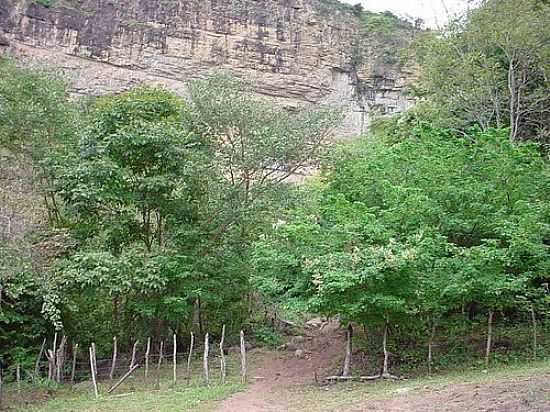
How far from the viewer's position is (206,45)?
125 ft

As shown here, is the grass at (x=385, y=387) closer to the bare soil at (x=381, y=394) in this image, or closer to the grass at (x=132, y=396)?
the bare soil at (x=381, y=394)

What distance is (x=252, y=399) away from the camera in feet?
39.2

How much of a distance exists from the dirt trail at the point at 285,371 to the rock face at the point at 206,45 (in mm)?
20721

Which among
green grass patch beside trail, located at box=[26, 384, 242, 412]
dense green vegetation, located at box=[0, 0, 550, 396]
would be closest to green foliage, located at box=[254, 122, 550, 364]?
dense green vegetation, located at box=[0, 0, 550, 396]

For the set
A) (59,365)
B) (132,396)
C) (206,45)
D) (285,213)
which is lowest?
(132,396)

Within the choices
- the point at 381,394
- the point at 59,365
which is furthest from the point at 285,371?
the point at 381,394

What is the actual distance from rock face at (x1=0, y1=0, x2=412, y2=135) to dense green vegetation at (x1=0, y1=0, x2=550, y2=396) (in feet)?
56.8

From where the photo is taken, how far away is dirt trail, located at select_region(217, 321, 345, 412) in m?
11.4

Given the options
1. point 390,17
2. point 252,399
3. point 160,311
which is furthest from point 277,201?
point 390,17

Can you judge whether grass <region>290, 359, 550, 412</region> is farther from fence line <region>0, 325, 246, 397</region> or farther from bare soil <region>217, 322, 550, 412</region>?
fence line <region>0, 325, 246, 397</region>

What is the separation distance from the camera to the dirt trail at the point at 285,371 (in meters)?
11.4

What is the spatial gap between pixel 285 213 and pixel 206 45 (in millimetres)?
24397

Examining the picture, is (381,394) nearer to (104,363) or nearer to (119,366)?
(119,366)

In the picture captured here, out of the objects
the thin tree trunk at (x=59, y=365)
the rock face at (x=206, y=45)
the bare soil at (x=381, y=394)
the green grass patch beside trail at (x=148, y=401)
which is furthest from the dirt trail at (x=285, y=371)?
the rock face at (x=206, y=45)
